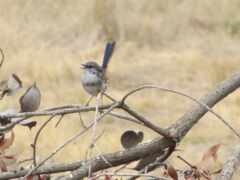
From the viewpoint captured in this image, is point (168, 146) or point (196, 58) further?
point (196, 58)

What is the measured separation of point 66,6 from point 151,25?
3.33 feet

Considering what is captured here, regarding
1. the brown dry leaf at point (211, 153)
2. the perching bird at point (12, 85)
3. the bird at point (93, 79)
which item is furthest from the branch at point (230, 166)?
the perching bird at point (12, 85)

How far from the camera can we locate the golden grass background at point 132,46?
23.4 ft

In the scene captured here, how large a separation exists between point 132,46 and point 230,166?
25.3 ft

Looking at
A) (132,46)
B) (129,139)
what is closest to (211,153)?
(129,139)

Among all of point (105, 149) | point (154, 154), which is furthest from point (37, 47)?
point (154, 154)

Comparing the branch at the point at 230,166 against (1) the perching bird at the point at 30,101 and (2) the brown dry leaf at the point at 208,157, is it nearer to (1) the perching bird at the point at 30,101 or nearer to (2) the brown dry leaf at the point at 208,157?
(2) the brown dry leaf at the point at 208,157

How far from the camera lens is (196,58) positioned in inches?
324

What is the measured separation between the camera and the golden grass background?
714 cm

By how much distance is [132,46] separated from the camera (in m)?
8.66

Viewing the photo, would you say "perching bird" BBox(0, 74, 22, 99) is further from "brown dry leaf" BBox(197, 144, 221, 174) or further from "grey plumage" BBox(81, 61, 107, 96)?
"brown dry leaf" BBox(197, 144, 221, 174)

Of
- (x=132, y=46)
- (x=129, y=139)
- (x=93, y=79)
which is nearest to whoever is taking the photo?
(x=93, y=79)

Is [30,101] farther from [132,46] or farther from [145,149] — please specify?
[132,46]

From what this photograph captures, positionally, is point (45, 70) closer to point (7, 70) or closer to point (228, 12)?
point (7, 70)
